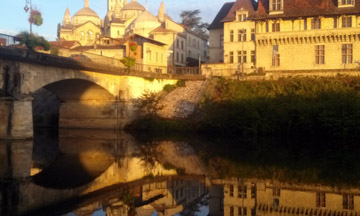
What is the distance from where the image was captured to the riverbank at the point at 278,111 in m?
32.8

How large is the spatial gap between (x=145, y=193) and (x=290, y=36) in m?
36.6

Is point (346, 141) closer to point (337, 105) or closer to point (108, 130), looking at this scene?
point (337, 105)

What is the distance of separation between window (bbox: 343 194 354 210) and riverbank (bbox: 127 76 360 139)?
63.9ft


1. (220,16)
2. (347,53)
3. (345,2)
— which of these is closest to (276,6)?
(345,2)

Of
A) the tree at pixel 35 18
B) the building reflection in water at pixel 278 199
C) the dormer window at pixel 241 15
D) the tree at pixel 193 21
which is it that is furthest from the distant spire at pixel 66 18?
the building reflection in water at pixel 278 199

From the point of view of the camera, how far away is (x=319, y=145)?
96.2ft

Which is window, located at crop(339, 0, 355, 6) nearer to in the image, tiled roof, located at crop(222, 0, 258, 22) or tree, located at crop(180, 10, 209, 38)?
tiled roof, located at crop(222, 0, 258, 22)

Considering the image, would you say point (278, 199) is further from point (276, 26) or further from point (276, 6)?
point (276, 6)

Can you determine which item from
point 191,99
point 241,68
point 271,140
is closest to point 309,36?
point 241,68

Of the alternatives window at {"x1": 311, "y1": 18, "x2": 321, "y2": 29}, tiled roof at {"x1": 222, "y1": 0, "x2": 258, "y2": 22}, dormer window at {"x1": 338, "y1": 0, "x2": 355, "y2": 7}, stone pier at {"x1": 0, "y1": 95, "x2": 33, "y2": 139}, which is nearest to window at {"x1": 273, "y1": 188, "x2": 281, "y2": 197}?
stone pier at {"x1": 0, "y1": 95, "x2": 33, "y2": 139}

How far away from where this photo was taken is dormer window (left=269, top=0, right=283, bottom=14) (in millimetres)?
47719

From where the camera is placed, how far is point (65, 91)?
133ft

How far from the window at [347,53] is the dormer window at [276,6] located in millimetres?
7918

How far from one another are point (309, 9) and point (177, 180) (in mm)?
35730
